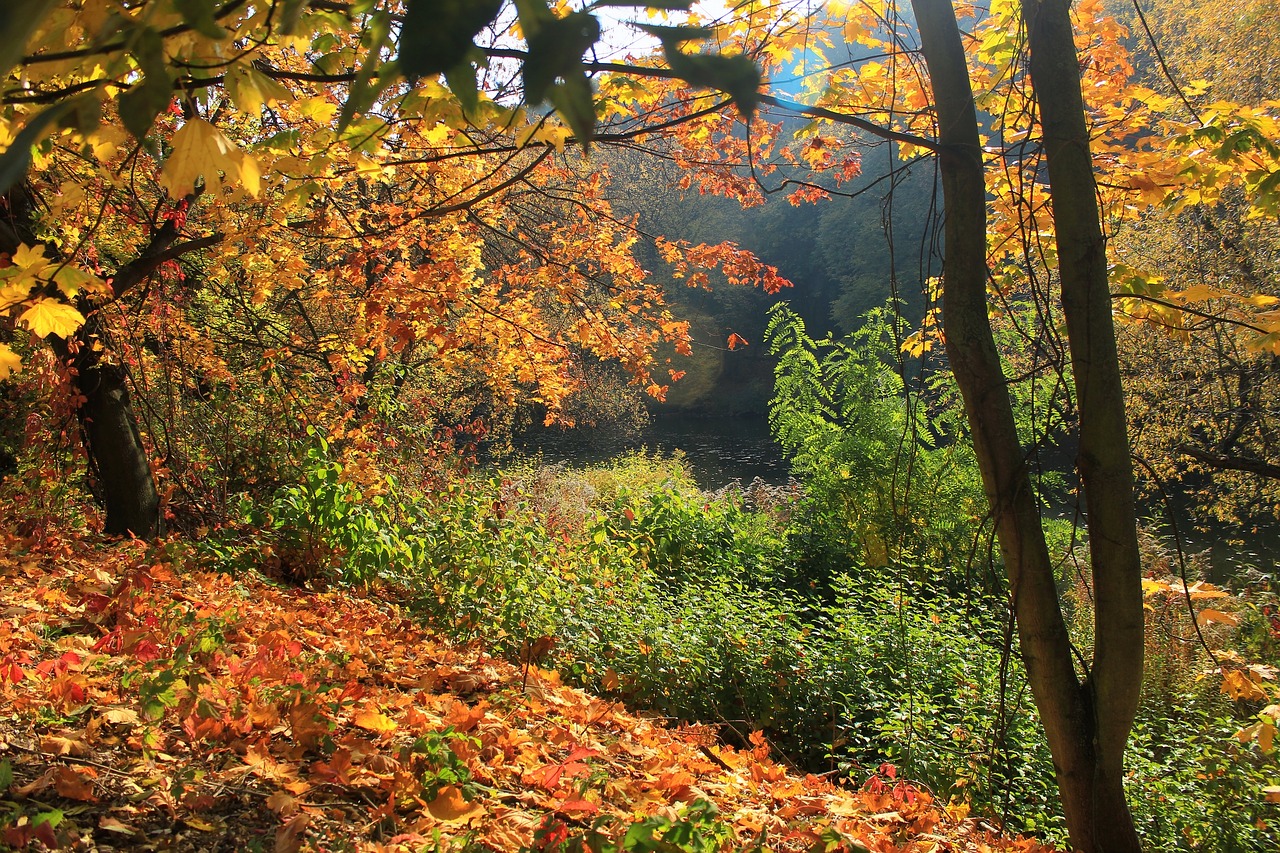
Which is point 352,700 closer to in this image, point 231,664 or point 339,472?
point 231,664

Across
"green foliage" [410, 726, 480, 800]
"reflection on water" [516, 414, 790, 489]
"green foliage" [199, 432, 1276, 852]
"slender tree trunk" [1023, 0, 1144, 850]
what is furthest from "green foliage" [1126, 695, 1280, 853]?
"reflection on water" [516, 414, 790, 489]

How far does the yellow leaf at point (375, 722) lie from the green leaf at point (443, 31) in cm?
195

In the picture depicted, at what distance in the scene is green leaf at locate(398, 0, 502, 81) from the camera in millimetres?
506

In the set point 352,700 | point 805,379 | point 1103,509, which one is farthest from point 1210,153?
point 805,379

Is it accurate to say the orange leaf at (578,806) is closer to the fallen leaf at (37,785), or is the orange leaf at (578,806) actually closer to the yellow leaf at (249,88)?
the fallen leaf at (37,785)

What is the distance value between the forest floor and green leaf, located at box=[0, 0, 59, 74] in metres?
1.39

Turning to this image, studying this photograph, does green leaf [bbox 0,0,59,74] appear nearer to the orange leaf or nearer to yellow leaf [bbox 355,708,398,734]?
the orange leaf

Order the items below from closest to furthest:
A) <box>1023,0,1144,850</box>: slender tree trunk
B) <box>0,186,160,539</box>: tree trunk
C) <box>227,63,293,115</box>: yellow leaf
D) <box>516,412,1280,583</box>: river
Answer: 1. <box>227,63,293,115</box>: yellow leaf
2. <box>1023,0,1144,850</box>: slender tree trunk
3. <box>0,186,160,539</box>: tree trunk
4. <box>516,412,1280,583</box>: river

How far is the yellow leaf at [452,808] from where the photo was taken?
1709 millimetres

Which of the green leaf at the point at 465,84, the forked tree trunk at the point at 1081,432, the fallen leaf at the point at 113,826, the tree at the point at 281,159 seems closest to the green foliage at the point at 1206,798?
the forked tree trunk at the point at 1081,432

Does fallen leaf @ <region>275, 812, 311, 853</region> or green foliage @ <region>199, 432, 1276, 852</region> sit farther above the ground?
fallen leaf @ <region>275, 812, 311, 853</region>

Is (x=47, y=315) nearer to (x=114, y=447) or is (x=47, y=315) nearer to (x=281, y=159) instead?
(x=281, y=159)

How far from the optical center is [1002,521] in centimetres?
221

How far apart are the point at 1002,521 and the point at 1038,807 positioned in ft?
6.04
